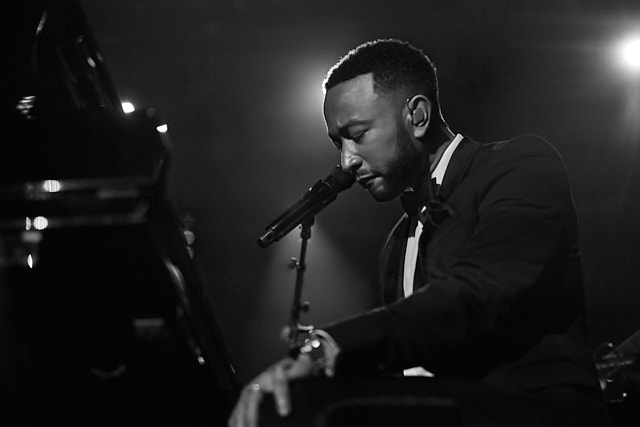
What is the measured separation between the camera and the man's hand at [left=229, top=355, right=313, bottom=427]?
1253mm

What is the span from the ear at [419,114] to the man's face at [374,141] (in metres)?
0.04

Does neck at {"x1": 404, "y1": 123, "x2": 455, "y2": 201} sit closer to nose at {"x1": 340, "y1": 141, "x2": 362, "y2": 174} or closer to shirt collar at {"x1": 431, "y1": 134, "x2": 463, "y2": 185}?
shirt collar at {"x1": 431, "y1": 134, "x2": 463, "y2": 185}

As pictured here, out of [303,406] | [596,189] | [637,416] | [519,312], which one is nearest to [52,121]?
[303,406]

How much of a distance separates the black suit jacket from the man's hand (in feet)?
0.32

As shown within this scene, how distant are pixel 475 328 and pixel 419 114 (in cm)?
119

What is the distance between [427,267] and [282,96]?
3607 mm

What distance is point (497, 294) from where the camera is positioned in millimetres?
1475

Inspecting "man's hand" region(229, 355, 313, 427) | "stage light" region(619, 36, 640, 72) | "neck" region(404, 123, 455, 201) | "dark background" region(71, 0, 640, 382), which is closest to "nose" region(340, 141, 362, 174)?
"neck" region(404, 123, 455, 201)

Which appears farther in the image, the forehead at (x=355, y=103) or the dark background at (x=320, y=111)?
the dark background at (x=320, y=111)

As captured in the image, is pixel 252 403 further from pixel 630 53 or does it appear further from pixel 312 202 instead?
pixel 630 53

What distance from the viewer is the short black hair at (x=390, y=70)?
2.53 meters

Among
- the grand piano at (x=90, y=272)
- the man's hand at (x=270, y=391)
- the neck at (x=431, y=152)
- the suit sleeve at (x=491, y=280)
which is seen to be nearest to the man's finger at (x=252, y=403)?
the man's hand at (x=270, y=391)

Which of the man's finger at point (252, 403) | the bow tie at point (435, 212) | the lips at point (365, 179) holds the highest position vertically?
the lips at point (365, 179)

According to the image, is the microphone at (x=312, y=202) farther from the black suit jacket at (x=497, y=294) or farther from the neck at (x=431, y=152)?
the black suit jacket at (x=497, y=294)
